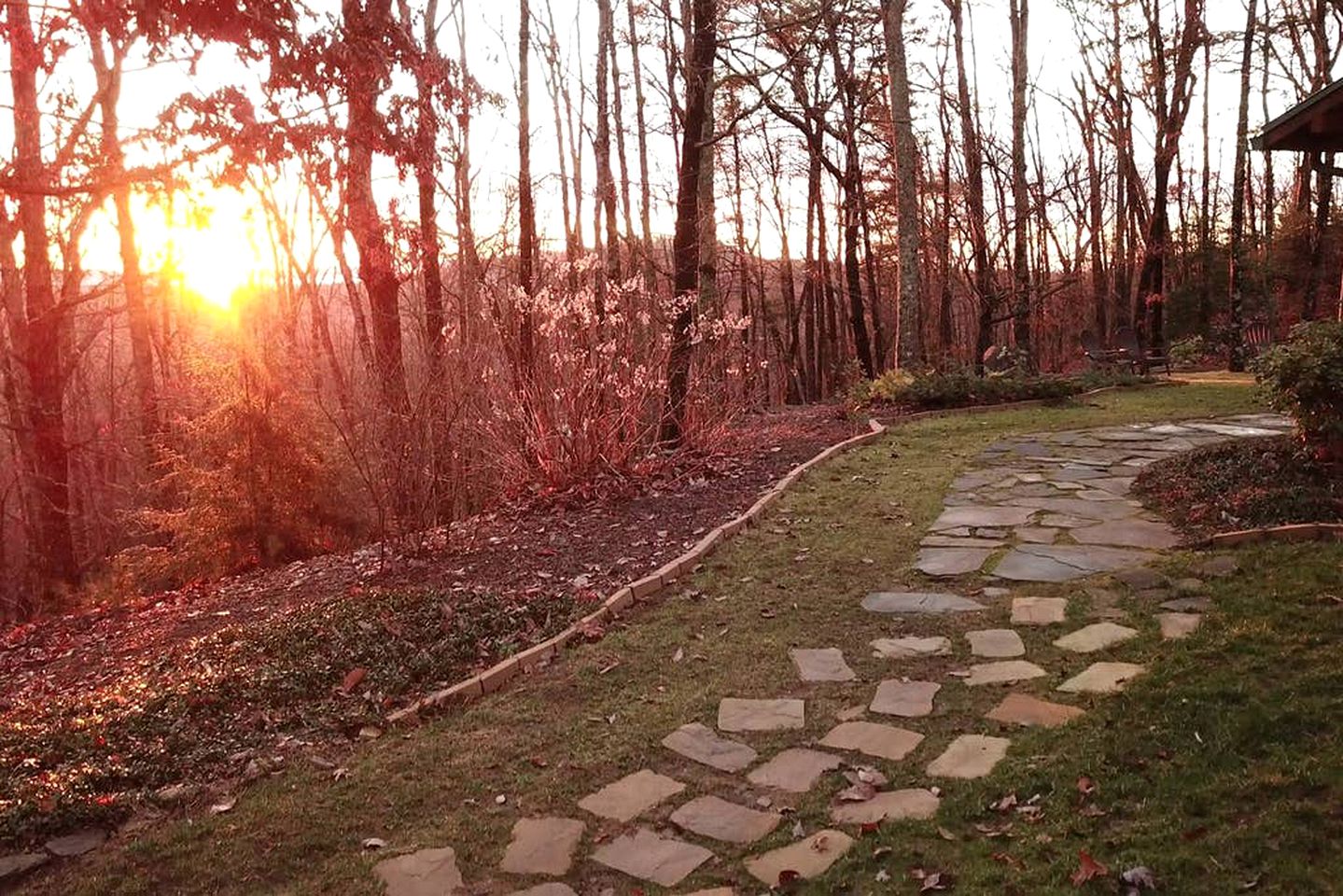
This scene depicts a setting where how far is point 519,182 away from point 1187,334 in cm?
1713

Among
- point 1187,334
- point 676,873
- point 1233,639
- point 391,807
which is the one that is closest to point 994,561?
point 1233,639

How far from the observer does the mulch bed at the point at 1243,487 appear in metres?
5.19

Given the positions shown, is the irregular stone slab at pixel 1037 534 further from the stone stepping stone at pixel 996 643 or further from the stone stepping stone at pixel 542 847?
the stone stepping stone at pixel 542 847

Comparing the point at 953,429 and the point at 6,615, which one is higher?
the point at 953,429

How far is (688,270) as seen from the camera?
9086 millimetres

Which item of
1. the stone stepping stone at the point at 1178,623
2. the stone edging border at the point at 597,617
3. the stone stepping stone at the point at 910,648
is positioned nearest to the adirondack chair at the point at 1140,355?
the stone edging border at the point at 597,617

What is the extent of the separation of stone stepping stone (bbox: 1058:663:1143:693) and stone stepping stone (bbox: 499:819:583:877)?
2018 millimetres

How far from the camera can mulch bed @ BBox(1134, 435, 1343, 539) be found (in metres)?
5.19

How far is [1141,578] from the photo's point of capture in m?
4.73

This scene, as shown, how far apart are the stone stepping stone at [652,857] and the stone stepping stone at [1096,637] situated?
82.4 inches

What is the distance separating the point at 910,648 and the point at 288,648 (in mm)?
3022

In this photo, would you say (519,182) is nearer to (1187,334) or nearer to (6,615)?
(6,615)

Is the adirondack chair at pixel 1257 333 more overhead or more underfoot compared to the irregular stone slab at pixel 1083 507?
more overhead

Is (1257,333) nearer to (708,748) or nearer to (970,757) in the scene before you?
(970,757)
